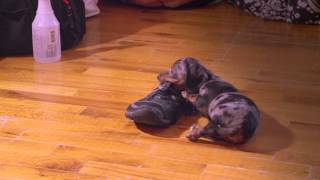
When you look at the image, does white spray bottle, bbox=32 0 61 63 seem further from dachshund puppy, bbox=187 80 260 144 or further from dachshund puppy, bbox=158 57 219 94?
dachshund puppy, bbox=187 80 260 144

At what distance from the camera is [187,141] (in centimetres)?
139

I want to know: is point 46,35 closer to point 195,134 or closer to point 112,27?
point 112,27

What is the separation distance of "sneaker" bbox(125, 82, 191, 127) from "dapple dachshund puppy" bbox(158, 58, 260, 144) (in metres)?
0.03

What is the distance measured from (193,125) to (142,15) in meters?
1.16

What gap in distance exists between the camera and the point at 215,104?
1.40 m

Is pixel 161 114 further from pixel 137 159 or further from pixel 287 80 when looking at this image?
pixel 287 80

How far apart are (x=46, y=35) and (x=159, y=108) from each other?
23.5 inches

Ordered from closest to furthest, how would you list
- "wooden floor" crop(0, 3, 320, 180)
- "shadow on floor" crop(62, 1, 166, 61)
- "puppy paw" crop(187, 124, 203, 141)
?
1. "wooden floor" crop(0, 3, 320, 180)
2. "puppy paw" crop(187, 124, 203, 141)
3. "shadow on floor" crop(62, 1, 166, 61)

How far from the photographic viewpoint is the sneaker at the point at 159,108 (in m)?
1.41

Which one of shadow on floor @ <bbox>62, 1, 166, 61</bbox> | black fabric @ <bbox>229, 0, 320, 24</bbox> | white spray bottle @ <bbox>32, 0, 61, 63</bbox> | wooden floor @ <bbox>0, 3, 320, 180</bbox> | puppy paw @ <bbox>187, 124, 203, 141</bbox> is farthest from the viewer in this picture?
black fabric @ <bbox>229, 0, 320, 24</bbox>

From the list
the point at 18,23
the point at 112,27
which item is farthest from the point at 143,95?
the point at 112,27

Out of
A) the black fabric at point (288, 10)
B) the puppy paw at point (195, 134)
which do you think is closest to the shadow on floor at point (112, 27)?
the black fabric at point (288, 10)

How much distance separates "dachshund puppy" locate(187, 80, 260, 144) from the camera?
52.6 inches

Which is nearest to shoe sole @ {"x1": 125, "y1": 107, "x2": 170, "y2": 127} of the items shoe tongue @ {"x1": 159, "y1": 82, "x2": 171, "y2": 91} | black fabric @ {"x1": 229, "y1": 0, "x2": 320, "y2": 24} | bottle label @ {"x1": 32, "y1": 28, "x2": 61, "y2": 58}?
shoe tongue @ {"x1": 159, "y1": 82, "x2": 171, "y2": 91}
